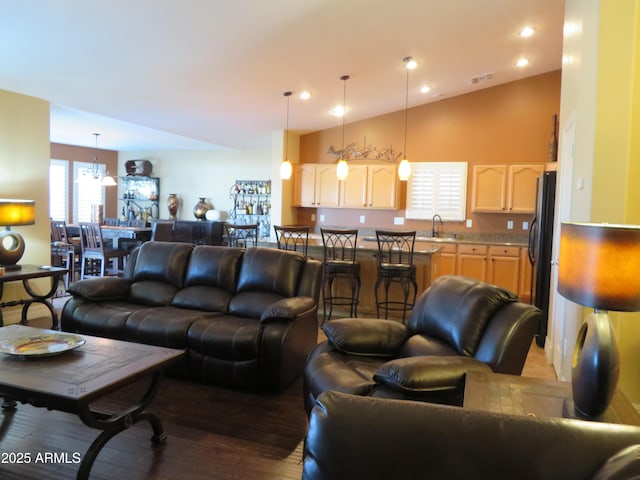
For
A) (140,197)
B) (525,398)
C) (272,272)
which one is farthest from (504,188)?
(140,197)

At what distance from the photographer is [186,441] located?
8.56 ft

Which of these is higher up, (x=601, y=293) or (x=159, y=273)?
(x=601, y=293)

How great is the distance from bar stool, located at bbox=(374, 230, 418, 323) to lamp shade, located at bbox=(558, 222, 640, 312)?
316cm

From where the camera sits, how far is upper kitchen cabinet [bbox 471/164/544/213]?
22.2 feet

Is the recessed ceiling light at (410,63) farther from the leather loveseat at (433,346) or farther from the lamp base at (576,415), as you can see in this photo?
the lamp base at (576,415)

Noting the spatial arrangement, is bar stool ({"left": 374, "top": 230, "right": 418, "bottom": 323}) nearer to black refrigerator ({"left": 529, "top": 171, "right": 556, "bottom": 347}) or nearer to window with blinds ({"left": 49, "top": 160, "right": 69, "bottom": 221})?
black refrigerator ({"left": 529, "top": 171, "right": 556, "bottom": 347})

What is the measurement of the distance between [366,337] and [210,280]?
1.74 m

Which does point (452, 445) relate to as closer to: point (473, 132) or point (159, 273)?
point (159, 273)

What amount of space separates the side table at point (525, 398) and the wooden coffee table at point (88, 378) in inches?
64.2

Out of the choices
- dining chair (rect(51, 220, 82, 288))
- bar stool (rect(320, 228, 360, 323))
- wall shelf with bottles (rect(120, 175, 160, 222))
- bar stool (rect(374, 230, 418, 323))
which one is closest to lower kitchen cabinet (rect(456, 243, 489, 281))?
bar stool (rect(374, 230, 418, 323))

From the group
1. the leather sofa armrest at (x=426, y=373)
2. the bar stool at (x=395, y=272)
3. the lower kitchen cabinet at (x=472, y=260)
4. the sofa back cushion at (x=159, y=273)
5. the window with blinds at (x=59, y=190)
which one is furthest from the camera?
the window with blinds at (x=59, y=190)

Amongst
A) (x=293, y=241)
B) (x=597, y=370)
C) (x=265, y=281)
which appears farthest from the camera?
(x=293, y=241)

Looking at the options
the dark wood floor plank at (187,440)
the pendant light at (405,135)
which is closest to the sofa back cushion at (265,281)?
the dark wood floor plank at (187,440)

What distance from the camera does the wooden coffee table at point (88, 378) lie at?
2.09m
